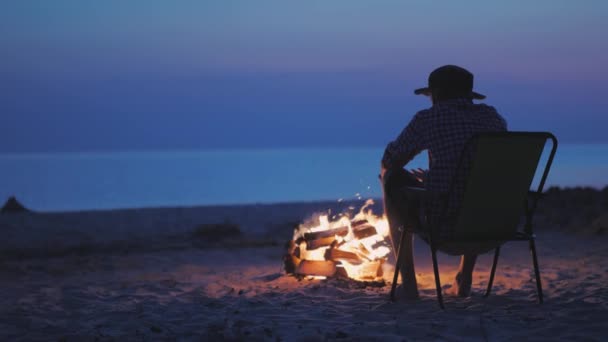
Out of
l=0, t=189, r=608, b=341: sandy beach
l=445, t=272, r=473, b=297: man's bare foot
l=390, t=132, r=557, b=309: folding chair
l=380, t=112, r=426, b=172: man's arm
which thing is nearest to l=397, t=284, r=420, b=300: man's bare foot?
l=0, t=189, r=608, b=341: sandy beach

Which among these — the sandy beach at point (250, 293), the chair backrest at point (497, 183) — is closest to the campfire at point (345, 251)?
the sandy beach at point (250, 293)

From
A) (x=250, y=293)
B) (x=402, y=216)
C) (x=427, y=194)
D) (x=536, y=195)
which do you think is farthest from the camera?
(x=250, y=293)

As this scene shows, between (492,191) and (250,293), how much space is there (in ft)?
6.74

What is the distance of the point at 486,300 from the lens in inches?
163

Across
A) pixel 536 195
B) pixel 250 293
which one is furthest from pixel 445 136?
pixel 250 293

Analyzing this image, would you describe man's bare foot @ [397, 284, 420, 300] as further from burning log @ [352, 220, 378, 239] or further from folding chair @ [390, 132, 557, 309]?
burning log @ [352, 220, 378, 239]

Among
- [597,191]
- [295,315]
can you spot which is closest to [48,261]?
[295,315]

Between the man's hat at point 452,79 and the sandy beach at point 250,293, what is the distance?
1379mm

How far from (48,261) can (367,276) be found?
3.88 metres

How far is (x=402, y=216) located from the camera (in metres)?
3.99

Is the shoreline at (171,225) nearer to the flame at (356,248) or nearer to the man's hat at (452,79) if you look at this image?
the flame at (356,248)

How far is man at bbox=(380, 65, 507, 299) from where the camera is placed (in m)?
3.66

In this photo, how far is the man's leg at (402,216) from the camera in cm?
393

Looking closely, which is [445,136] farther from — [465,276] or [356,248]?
[356,248]
